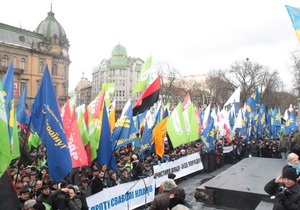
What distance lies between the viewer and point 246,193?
7.98m

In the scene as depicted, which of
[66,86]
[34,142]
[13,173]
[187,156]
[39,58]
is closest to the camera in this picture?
[13,173]

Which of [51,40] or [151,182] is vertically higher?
[51,40]

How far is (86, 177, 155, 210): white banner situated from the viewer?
6668mm

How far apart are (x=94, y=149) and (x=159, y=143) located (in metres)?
2.44

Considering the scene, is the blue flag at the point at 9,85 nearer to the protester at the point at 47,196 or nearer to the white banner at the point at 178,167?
the protester at the point at 47,196

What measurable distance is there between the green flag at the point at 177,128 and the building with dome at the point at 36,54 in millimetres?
45177

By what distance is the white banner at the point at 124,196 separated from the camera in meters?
6.67

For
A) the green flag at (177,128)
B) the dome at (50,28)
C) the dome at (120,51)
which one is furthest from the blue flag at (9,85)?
the dome at (120,51)

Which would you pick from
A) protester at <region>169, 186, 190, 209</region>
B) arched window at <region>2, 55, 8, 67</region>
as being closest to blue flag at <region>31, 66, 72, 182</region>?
protester at <region>169, 186, 190, 209</region>

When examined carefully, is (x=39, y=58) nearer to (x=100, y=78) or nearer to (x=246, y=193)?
(x=100, y=78)

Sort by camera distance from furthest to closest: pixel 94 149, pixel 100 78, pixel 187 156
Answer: pixel 100 78
pixel 187 156
pixel 94 149

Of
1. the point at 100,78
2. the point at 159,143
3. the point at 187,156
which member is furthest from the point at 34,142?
the point at 100,78

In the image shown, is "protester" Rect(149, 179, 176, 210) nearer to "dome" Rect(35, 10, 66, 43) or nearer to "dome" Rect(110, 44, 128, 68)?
"dome" Rect(35, 10, 66, 43)

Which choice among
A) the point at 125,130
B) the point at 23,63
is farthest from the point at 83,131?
the point at 23,63
